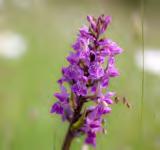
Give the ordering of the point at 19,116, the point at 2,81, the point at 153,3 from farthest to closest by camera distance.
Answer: the point at 153,3
the point at 2,81
the point at 19,116

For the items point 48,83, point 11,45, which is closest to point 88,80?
point 48,83

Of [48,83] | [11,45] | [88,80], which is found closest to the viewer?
[88,80]

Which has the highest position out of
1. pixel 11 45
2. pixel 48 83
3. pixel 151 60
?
pixel 11 45

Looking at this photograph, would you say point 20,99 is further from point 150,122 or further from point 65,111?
point 65,111

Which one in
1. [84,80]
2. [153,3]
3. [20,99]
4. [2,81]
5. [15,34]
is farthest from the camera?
[153,3]

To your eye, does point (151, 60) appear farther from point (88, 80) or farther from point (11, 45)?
point (88, 80)

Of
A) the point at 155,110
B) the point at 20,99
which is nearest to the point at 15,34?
the point at 20,99
